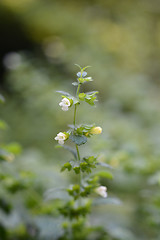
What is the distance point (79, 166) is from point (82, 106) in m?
1.83

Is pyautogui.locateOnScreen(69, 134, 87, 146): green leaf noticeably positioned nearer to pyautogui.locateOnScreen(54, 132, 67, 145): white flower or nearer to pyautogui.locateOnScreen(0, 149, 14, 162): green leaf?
pyautogui.locateOnScreen(54, 132, 67, 145): white flower

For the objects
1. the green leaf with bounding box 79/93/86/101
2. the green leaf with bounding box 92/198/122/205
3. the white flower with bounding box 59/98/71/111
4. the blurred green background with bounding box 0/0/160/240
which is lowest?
the green leaf with bounding box 92/198/122/205

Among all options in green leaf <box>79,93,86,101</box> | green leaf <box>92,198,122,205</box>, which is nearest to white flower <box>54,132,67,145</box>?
green leaf <box>79,93,86,101</box>

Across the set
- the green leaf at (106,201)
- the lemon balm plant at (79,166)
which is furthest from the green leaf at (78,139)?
the green leaf at (106,201)

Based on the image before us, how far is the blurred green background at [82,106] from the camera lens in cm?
144

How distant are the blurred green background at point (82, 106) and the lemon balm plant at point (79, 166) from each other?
0.08m

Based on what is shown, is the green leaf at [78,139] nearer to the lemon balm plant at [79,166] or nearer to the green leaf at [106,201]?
the lemon balm plant at [79,166]

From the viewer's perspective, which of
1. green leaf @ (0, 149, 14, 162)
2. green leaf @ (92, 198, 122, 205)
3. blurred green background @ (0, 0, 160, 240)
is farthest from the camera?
blurred green background @ (0, 0, 160, 240)

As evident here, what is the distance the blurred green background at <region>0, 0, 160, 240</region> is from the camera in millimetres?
1438

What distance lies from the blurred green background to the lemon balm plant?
3.2 inches

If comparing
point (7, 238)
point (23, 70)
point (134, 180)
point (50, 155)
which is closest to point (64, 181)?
point (134, 180)

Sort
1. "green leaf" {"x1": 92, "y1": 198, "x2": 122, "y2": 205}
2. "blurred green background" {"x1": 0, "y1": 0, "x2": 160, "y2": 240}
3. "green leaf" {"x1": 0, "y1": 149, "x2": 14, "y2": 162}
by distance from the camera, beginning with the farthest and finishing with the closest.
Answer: "blurred green background" {"x1": 0, "y1": 0, "x2": 160, "y2": 240}, "green leaf" {"x1": 0, "y1": 149, "x2": 14, "y2": 162}, "green leaf" {"x1": 92, "y1": 198, "x2": 122, "y2": 205}

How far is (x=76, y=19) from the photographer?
16.5ft

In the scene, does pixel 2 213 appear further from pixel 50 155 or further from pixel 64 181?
pixel 50 155
